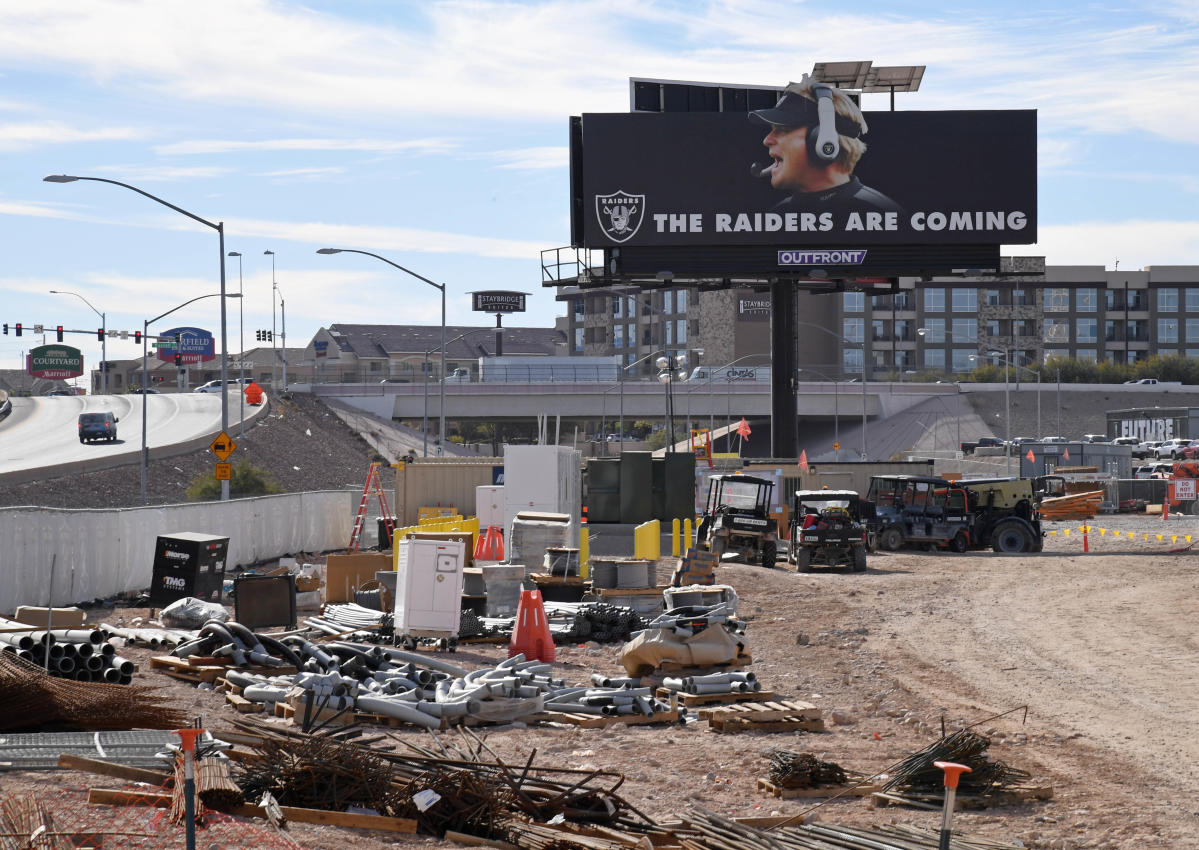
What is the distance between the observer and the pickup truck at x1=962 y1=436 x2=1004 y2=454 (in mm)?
90875

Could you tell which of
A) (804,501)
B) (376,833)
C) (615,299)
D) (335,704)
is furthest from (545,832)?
(615,299)

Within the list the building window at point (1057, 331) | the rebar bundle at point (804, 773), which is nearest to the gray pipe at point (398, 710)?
the rebar bundle at point (804, 773)

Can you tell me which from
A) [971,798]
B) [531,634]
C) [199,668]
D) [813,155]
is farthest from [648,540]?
[813,155]

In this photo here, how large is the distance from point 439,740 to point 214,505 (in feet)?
61.2

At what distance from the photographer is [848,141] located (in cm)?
A: 4897

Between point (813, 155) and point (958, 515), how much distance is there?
1550 centimetres

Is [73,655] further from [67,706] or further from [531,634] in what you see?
[531,634]

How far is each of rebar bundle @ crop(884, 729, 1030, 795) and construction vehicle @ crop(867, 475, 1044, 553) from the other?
29.1m

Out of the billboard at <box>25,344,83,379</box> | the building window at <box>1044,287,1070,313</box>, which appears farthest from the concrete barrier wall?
the building window at <box>1044,287,1070,313</box>

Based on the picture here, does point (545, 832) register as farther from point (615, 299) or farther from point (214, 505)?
point (615, 299)

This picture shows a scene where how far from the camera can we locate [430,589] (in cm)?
1864

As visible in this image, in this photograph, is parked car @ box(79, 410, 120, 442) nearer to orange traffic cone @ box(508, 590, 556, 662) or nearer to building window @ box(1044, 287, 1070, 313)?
orange traffic cone @ box(508, 590, 556, 662)

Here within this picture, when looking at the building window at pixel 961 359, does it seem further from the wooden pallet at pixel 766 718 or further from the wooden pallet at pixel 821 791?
the wooden pallet at pixel 821 791

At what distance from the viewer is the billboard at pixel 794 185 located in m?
48.8
